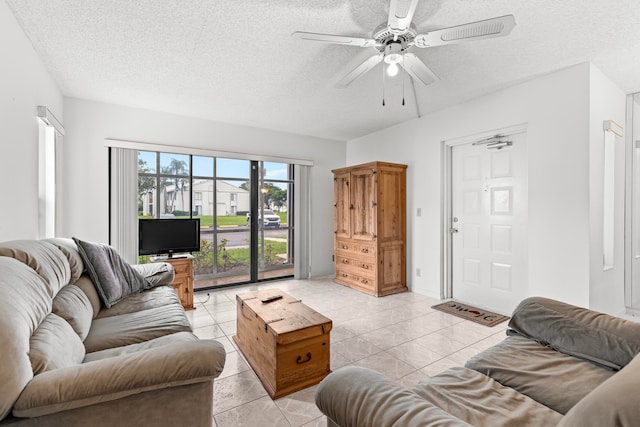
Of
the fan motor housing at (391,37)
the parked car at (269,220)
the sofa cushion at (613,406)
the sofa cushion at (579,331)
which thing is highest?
the fan motor housing at (391,37)

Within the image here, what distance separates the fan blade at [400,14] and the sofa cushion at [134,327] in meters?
2.23

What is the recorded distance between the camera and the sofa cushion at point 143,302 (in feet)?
7.06

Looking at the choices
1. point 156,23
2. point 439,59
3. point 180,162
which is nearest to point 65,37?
point 156,23

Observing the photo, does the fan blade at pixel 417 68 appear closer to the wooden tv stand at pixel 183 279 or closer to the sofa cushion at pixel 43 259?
the sofa cushion at pixel 43 259

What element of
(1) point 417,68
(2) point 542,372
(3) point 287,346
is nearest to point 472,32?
(1) point 417,68

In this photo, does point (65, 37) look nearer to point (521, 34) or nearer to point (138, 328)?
point (138, 328)

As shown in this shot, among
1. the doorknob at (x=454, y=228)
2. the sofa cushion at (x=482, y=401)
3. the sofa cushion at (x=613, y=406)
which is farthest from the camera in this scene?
the doorknob at (x=454, y=228)

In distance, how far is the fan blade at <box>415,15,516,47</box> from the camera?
1.60 m

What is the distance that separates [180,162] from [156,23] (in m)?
2.37

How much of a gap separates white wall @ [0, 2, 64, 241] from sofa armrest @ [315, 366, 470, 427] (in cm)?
230

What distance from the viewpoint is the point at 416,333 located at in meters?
2.87

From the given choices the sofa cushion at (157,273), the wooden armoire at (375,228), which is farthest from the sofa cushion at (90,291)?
the wooden armoire at (375,228)

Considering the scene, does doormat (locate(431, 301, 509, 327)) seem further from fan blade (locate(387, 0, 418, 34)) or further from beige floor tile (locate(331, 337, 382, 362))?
fan blade (locate(387, 0, 418, 34))

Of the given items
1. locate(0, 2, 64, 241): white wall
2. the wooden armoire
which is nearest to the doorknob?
the wooden armoire
